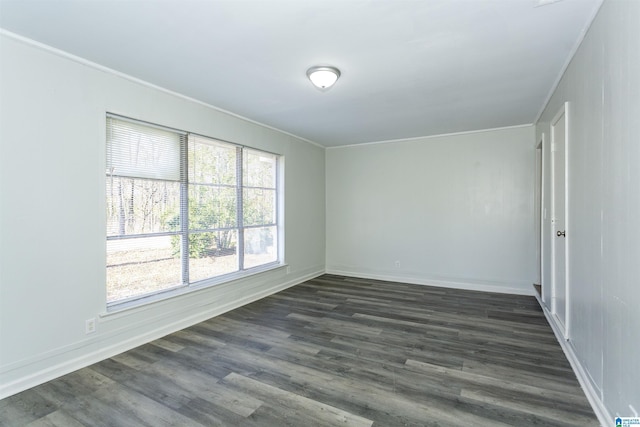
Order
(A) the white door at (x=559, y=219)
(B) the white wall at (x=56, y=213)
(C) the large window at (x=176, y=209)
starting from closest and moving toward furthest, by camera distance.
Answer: (B) the white wall at (x=56, y=213), (A) the white door at (x=559, y=219), (C) the large window at (x=176, y=209)

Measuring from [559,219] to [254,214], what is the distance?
149 inches

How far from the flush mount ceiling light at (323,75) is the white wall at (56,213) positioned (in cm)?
168

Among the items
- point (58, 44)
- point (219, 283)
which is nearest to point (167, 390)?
point (219, 283)

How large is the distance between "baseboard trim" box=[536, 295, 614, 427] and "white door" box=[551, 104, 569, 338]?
10 cm

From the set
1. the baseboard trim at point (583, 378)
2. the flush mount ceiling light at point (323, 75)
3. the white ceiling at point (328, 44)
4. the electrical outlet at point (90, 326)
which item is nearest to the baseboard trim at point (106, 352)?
the electrical outlet at point (90, 326)

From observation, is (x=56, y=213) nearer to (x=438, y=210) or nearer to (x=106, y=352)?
(x=106, y=352)

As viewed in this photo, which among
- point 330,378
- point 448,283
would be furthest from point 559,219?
point 330,378

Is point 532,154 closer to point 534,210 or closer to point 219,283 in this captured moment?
point 534,210

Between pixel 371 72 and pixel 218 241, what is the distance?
109 inches

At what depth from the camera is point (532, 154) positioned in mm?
4875

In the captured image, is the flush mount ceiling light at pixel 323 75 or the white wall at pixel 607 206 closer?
the white wall at pixel 607 206

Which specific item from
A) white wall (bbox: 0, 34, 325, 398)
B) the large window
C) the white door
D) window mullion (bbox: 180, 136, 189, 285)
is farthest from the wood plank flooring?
window mullion (bbox: 180, 136, 189, 285)

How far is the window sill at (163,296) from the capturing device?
9.80 ft

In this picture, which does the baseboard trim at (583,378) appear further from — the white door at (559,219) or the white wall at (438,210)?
the white wall at (438,210)
